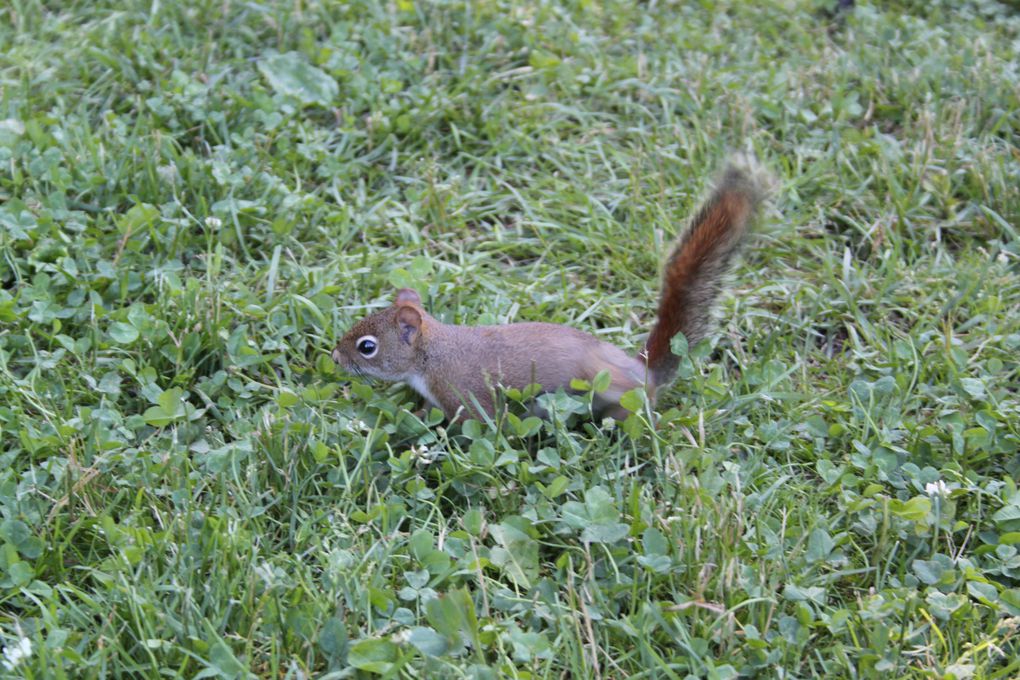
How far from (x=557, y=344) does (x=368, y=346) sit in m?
0.47

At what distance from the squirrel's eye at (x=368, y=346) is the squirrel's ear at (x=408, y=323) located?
7 cm

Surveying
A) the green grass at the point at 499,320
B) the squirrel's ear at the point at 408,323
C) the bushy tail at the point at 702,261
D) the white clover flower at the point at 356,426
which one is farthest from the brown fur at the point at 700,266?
the white clover flower at the point at 356,426

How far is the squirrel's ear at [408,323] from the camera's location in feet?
9.09

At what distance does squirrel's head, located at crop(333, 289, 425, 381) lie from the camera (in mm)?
2789

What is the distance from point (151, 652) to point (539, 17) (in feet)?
9.36

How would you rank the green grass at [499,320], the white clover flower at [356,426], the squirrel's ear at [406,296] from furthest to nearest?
the squirrel's ear at [406,296] < the white clover flower at [356,426] < the green grass at [499,320]

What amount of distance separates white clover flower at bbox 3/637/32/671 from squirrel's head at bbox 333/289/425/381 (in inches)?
41.5

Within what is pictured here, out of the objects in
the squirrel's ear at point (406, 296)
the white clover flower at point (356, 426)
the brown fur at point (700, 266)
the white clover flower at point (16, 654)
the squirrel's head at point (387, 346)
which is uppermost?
the brown fur at point (700, 266)

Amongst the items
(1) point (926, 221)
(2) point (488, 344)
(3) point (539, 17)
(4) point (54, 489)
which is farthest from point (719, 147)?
(4) point (54, 489)

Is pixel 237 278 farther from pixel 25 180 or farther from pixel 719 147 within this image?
pixel 719 147

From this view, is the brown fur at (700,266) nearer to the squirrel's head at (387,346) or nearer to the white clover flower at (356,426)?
the squirrel's head at (387,346)

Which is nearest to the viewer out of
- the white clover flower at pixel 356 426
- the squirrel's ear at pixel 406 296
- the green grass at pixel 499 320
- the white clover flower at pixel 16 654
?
the white clover flower at pixel 16 654

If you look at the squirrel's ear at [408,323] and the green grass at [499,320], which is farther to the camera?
the squirrel's ear at [408,323]

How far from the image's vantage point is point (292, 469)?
244 cm
